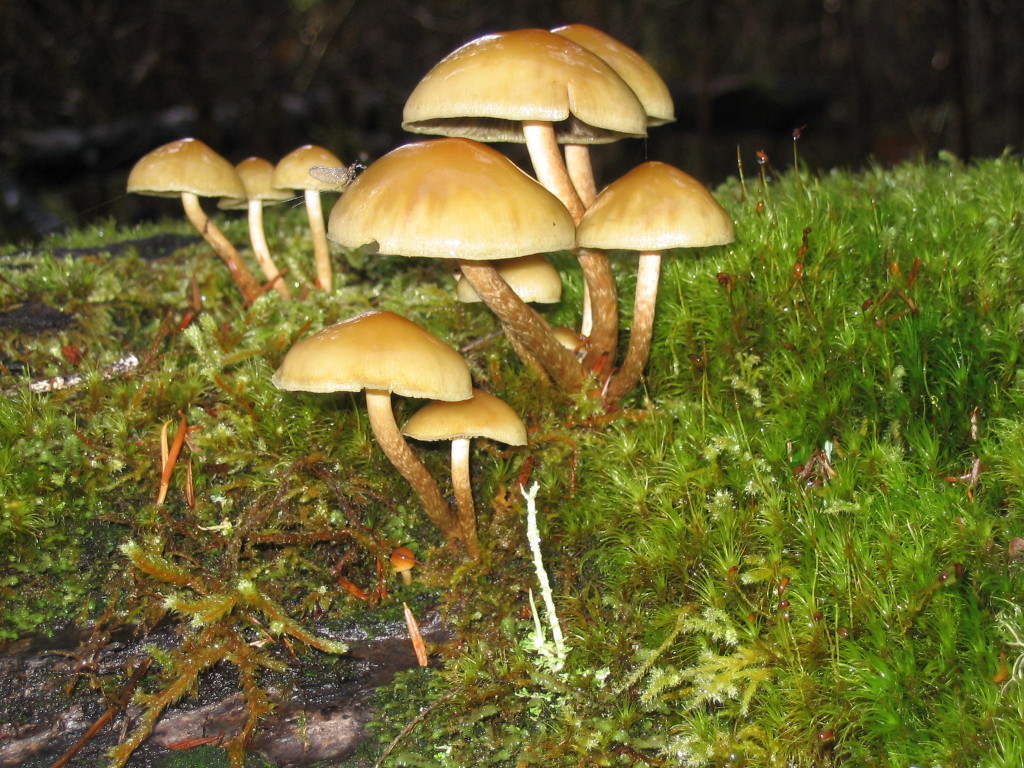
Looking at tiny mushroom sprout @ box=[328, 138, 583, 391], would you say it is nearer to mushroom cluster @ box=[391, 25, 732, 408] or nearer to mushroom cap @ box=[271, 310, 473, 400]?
mushroom cluster @ box=[391, 25, 732, 408]

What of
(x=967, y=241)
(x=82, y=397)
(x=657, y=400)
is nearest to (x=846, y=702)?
(x=657, y=400)

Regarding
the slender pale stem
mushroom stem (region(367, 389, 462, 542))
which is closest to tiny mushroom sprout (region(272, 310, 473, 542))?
mushroom stem (region(367, 389, 462, 542))

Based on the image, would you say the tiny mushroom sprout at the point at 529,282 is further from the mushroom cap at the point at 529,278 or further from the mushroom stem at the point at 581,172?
the mushroom stem at the point at 581,172

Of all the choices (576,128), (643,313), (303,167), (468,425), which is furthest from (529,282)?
(303,167)

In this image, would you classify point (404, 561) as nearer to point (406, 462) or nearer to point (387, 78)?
point (406, 462)

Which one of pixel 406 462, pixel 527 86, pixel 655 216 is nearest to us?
pixel 527 86

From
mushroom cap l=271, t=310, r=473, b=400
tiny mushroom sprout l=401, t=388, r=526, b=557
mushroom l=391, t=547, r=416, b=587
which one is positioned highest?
mushroom cap l=271, t=310, r=473, b=400
